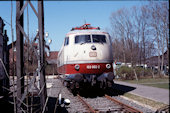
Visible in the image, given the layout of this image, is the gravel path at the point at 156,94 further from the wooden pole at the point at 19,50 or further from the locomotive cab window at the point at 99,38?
the wooden pole at the point at 19,50

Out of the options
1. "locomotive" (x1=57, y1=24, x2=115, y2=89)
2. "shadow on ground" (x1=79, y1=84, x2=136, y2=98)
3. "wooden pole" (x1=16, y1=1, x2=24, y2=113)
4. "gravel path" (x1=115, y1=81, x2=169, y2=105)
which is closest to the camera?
"wooden pole" (x1=16, y1=1, x2=24, y2=113)

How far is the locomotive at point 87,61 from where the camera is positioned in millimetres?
11016

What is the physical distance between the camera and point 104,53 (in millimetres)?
11414

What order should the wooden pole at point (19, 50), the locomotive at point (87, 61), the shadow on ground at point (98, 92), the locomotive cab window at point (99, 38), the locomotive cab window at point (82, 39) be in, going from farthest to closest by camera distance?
1. the shadow on ground at point (98, 92)
2. the locomotive cab window at point (99, 38)
3. the locomotive cab window at point (82, 39)
4. the locomotive at point (87, 61)
5. the wooden pole at point (19, 50)

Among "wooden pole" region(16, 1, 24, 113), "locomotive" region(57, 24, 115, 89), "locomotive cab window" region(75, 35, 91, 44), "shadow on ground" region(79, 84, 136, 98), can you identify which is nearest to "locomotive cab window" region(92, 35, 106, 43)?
"locomotive" region(57, 24, 115, 89)

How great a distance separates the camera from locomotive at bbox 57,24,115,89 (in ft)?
36.1

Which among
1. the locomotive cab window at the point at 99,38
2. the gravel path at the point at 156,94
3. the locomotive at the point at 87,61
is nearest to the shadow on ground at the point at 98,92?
the gravel path at the point at 156,94

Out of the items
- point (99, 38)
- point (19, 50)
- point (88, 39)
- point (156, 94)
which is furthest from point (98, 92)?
point (19, 50)

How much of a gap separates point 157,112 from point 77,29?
7.13m

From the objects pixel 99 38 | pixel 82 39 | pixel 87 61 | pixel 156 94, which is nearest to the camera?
pixel 87 61

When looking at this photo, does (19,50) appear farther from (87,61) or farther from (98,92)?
(98,92)

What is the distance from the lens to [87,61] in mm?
11070

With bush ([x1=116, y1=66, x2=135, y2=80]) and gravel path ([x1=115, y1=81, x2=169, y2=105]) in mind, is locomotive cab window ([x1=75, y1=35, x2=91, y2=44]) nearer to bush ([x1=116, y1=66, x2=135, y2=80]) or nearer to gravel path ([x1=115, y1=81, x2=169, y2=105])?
gravel path ([x1=115, y1=81, x2=169, y2=105])

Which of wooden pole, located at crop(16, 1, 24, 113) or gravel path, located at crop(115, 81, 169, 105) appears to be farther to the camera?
gravel path, located at crop(115, 81, 169, 105)
